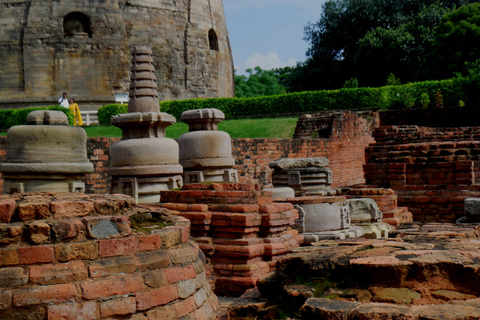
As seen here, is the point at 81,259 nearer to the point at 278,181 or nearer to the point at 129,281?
the point at 129,281

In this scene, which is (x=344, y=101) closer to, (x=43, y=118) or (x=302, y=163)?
(x=302, y=163)

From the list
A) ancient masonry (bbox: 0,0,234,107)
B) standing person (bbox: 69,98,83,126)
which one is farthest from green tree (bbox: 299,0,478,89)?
standing person (bbox: 69,98,83,126)

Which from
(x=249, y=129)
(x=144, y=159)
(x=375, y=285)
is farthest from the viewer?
(x=249, y=129)

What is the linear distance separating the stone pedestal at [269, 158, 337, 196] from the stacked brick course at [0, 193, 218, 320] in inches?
151

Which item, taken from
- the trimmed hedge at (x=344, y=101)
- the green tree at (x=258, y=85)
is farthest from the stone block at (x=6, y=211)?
the green tree at (x=258, y=85)

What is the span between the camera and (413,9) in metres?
27.6

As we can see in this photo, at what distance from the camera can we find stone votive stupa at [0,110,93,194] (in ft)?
15.0

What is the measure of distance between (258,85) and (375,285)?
3473 centimetres

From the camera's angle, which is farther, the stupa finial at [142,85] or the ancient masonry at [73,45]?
the ancient masonry at [73,45]

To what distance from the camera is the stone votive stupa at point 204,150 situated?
560 centimetres

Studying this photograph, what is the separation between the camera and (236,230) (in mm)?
3848

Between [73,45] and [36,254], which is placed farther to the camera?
[73,45]

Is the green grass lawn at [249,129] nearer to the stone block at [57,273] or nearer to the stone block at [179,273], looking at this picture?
the stone block at [179,273]

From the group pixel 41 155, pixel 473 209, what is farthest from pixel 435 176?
pixel 41 155
